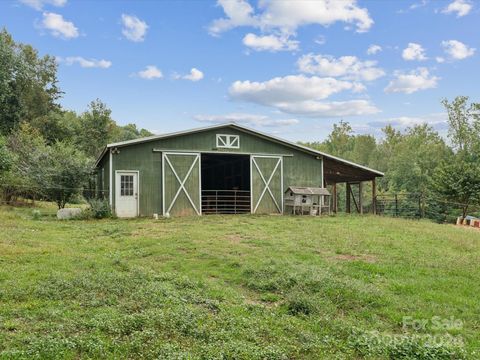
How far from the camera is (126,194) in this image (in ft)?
49.3

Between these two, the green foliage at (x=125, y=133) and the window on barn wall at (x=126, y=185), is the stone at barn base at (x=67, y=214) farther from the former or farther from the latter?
the green foliage at (x=125, y=133)

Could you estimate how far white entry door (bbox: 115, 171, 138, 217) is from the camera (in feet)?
48.8

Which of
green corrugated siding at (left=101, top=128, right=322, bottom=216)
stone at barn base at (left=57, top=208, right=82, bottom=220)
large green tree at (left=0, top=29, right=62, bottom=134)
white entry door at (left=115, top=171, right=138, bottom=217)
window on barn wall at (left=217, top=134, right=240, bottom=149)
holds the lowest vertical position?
stone at barn base at (left=57, top=208, right=82, bottom=220)

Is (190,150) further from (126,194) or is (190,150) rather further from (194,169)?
(126,194)

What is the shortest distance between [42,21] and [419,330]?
21.8 meters

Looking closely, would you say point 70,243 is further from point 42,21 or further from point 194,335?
point 42,21

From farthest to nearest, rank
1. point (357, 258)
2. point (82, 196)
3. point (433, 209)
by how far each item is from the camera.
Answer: point (433, 209)
point (82, 196)
point (357, 258)

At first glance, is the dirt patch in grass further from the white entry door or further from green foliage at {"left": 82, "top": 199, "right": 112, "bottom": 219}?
green foliage at {"left": 82, "top": 199, "right": 112, "bottom": 219}

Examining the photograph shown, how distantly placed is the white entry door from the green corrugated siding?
190mm

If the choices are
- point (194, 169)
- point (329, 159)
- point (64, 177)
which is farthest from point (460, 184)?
point (64, 177)

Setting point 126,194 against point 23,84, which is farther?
point 23,84

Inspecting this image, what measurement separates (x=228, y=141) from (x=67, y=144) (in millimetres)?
19144

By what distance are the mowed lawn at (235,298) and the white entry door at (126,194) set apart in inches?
219

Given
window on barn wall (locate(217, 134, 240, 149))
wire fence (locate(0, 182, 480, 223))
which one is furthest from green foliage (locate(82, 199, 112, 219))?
window on barn wall (locate(217, 134, 240, 149))
